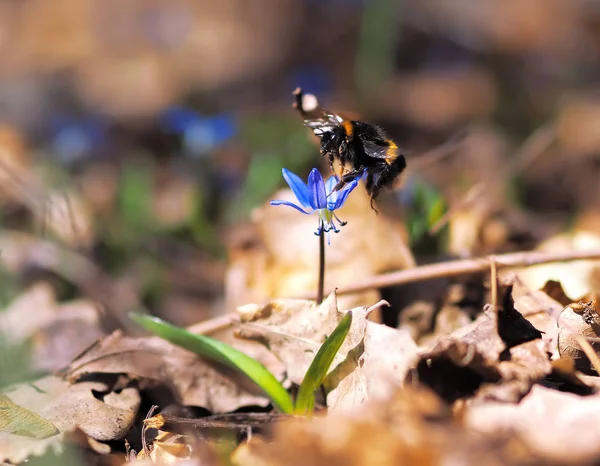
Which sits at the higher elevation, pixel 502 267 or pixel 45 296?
pixel 502 267

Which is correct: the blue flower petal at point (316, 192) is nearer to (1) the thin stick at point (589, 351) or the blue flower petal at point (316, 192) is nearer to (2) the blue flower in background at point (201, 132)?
(1) the thin stick at point (589, 351)

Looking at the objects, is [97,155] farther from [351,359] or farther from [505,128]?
[351,359]

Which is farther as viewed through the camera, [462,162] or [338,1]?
[338,1]

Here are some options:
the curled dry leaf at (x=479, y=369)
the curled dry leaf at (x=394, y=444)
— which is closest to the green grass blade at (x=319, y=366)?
the curled dry leaf at (x=479, y=369)

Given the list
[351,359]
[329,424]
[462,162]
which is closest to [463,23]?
[462,162]

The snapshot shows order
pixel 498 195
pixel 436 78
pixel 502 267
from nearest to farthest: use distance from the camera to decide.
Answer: pixel 502 267
pixel 498 195
pixel 436 78
